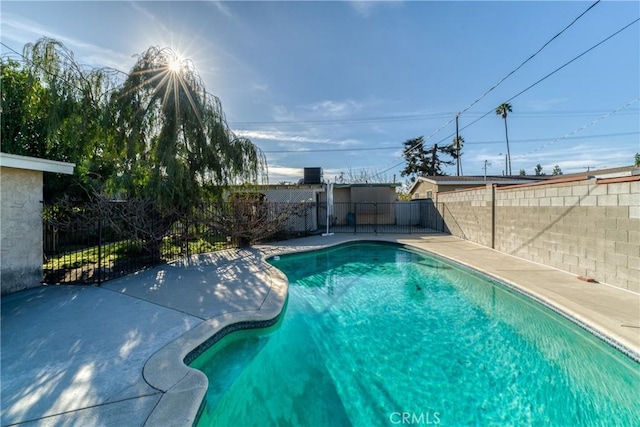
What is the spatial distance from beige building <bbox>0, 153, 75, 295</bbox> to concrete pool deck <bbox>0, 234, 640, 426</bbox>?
40 cm

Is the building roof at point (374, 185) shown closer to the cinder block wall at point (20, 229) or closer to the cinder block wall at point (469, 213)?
the cinder block wall at point (469, 213)

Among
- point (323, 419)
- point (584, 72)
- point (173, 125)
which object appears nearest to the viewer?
point (323, 419)

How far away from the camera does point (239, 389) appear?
3193 millimetres

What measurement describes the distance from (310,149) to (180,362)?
74.2ft

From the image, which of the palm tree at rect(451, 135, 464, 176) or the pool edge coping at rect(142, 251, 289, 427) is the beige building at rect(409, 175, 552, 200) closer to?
the palm tree at rect(451, 135, 464, 176)

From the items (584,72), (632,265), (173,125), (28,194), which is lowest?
(632,265)

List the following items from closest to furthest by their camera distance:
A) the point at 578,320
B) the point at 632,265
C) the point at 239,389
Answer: the point at 239,389, the point at 578,320, the point at 632,265

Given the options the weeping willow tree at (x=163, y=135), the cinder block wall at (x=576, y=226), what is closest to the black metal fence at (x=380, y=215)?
the cinder block wall at (x=576, y=226)

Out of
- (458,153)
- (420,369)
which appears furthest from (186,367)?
(458,153)

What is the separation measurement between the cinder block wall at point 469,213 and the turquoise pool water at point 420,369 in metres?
5.33

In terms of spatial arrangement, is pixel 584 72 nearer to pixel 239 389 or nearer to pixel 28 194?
pixel 239 389

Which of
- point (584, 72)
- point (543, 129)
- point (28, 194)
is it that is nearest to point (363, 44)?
point (584, 72)

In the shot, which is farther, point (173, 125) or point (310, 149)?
point (310, 149)

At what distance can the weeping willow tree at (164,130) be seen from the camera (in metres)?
7.31
